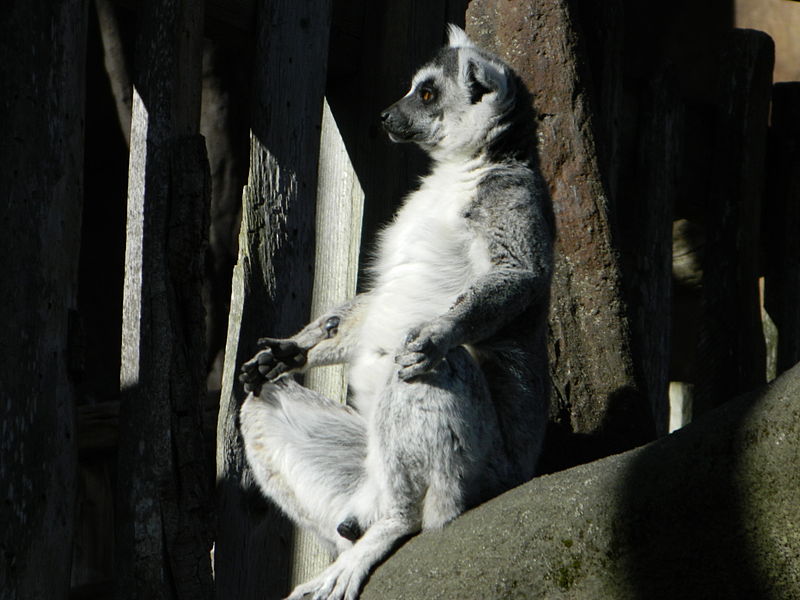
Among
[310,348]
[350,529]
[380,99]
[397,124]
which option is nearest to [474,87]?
[397,124]

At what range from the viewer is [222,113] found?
7.64 metres

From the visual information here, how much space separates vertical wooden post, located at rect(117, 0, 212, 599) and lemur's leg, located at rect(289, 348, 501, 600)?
51cm

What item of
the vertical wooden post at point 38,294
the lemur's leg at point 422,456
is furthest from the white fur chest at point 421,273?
the vertical wooden post at point 38,294

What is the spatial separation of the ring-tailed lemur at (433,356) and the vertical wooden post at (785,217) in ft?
8.92

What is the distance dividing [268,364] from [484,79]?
151 centimetres

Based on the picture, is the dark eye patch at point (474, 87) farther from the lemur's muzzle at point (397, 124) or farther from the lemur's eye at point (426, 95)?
the lemur's muzzle at point (397, 124)

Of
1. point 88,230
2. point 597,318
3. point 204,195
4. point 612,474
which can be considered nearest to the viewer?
point 612,474

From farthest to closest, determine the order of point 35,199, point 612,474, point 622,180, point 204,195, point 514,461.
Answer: point 622,180 < point 514,461 < point 204,195 < point 35,199 < point 612,474

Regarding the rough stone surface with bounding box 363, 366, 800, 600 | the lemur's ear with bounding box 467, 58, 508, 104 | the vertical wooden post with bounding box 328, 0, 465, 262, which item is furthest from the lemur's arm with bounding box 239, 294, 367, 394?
the rough stone surface with bounding box 363, 366, 800, 600

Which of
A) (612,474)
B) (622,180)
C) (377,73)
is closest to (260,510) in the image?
(612,474)

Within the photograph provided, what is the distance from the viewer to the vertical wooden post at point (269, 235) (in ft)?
14.7

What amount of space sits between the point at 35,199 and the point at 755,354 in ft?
14.0

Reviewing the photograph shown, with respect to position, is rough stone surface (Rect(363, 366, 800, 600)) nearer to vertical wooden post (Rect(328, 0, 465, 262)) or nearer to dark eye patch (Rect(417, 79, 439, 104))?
dark eye patch (Rect(417, 79, 439, 104))

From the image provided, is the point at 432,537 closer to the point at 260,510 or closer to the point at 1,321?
the point at 260,510
